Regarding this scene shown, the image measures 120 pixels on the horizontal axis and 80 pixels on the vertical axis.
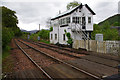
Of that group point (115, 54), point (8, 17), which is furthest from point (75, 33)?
point (8, 17)

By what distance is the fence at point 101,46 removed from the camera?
1068cm

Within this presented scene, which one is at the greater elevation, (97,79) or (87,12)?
(87,12)

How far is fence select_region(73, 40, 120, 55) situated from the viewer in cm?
1068

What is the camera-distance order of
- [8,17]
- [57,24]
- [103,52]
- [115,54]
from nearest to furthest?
1. [115,54]
2. [103,52]
3. [8,17]
4. [57,24]

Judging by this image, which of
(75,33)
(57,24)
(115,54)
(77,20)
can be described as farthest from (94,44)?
(57,24)

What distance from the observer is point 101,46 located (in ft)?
39.2

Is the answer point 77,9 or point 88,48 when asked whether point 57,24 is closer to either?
point 77,9

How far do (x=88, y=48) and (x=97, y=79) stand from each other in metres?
9.77

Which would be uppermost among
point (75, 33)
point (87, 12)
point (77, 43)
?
point (87, 12)

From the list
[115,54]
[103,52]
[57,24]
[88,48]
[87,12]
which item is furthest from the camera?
[57,24]

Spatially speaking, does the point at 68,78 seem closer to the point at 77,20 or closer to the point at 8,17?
the point at 77,20

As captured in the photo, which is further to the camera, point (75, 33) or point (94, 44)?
point (75, 33)

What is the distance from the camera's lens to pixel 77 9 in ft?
65.3

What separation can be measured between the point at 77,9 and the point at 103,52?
36.9 feet
